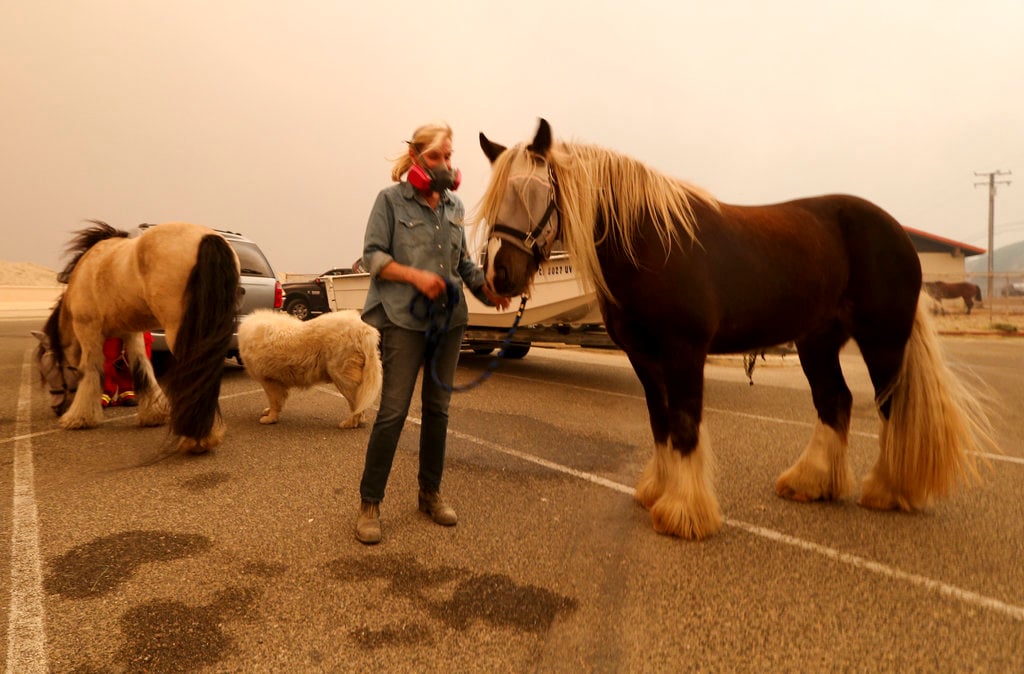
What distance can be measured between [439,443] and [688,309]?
61.2 inches

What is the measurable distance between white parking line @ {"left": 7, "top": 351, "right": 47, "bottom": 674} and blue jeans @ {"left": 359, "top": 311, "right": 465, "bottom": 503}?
134 cm

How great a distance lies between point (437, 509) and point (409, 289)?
4.19 feet

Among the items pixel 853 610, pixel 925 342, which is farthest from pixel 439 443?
pixel 925 342

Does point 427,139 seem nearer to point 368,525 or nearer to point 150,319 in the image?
point 368,525

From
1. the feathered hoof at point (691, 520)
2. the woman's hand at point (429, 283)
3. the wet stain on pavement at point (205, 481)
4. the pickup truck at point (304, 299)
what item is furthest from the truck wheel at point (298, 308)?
the feathered hoof at point (691, 520)

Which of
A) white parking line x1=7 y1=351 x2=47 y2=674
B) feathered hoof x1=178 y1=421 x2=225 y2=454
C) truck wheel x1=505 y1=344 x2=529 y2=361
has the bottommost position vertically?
white parking line x1=7 y1=351 x2=47 y2=674

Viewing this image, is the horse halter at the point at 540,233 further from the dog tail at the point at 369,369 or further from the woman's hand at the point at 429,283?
the dog tail at the point at 369,369

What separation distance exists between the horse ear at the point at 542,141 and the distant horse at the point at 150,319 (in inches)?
111

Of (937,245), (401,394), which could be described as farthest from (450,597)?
(937,245)

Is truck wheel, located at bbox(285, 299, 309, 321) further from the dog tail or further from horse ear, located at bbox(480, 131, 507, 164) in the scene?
horse ear, located at bbox(480, 131, 507, 164)

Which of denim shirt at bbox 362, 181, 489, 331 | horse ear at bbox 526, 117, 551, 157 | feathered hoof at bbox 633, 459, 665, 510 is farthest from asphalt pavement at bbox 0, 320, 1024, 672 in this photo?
horse ear at bbox 526, 117, 551, 157

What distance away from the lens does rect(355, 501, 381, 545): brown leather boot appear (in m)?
2.75

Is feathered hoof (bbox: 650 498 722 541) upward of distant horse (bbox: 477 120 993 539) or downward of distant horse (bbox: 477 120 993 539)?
downward

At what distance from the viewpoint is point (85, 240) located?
5230 mm
